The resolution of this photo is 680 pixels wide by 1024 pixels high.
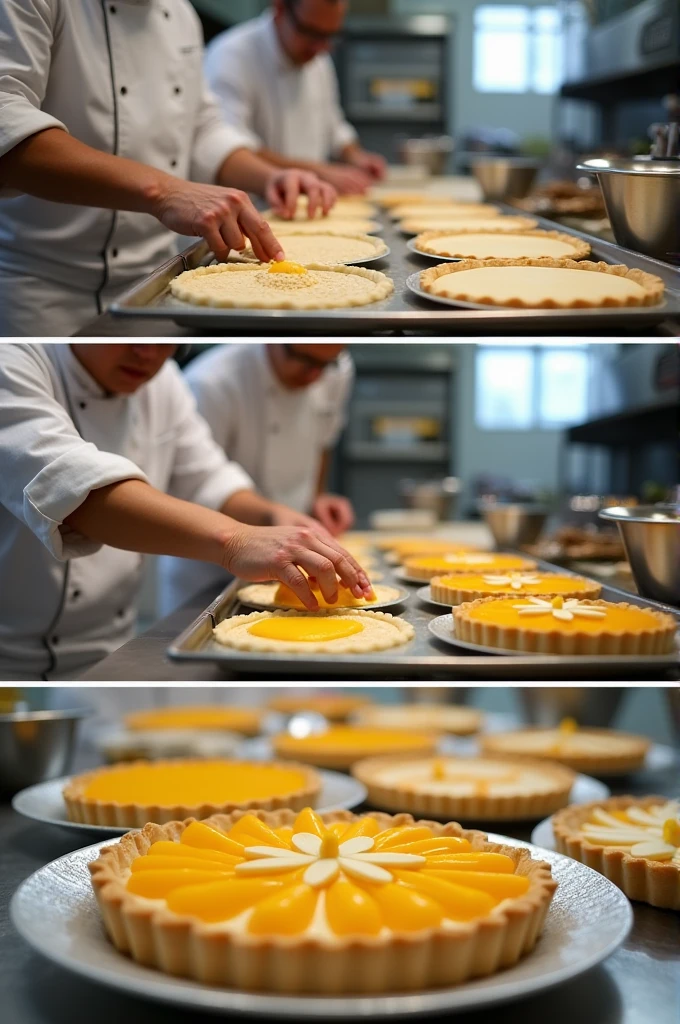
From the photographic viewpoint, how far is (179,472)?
234 cm

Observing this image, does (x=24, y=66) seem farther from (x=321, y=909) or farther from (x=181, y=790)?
(x=321, y=909)

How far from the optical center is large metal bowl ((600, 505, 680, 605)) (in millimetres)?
1543

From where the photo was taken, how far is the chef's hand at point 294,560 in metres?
1.42

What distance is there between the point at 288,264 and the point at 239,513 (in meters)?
0.88

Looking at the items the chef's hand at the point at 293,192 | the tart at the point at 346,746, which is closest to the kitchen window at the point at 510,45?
the chef's hand at the point at 293,192

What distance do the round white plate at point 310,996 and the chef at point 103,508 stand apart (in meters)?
0.32

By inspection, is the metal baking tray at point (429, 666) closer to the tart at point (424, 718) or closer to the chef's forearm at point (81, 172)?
the chef's forearm at point (81, 172)

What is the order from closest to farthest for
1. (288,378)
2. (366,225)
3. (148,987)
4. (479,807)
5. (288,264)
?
(148,987)
(288,264)
(479,807)
(366,225)
(288,378)

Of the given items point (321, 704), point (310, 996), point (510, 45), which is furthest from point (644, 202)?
point (510, 45)

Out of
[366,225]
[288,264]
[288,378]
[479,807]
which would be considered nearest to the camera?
[288,264]

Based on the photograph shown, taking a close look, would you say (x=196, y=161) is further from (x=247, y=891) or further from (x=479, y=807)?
(x=247, y=891)

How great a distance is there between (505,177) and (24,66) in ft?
5.42

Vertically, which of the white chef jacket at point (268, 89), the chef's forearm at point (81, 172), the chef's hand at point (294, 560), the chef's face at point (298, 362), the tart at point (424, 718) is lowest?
the tart at point (424, 718)

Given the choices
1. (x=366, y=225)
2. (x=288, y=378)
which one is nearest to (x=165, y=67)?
(x=366, y=225)
